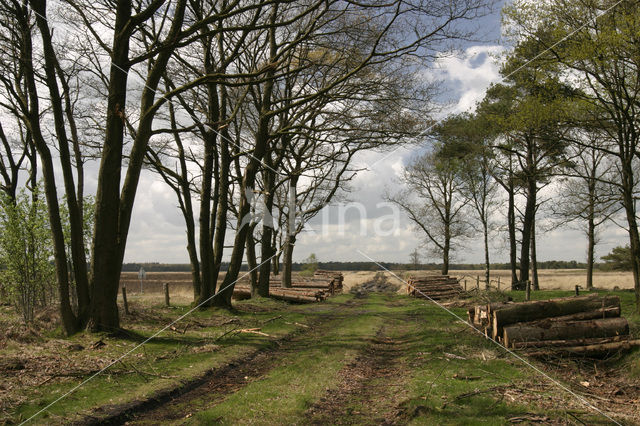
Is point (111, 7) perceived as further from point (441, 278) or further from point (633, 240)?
point (441, 278)

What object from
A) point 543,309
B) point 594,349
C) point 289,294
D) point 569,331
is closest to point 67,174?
point 543,309

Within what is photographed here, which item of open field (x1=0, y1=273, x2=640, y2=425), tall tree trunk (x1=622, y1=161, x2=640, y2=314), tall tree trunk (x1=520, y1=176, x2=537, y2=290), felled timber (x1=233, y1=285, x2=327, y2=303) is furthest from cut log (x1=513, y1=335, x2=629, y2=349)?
tall tree trunk (x1=520, y1=176, x2=537, y2=290)

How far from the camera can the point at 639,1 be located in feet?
39.1

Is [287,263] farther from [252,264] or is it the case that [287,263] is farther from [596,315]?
[596,315]

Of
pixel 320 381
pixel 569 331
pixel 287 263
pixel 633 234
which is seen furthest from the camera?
pixel 287 263

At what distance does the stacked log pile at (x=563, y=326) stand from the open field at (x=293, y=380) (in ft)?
0.91

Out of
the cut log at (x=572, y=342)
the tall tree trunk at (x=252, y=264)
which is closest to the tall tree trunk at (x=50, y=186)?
the cut log at (x=572, y=342)

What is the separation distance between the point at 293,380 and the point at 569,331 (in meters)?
5.40

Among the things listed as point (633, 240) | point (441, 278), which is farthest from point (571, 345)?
point (441, 278)

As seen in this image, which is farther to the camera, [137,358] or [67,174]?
[67,174]

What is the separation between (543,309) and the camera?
9391 mm

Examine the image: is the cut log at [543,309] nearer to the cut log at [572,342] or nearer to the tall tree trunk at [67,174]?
the cut log at [572,342]

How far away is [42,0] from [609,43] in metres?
13.3

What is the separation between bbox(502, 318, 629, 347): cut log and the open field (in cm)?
48
